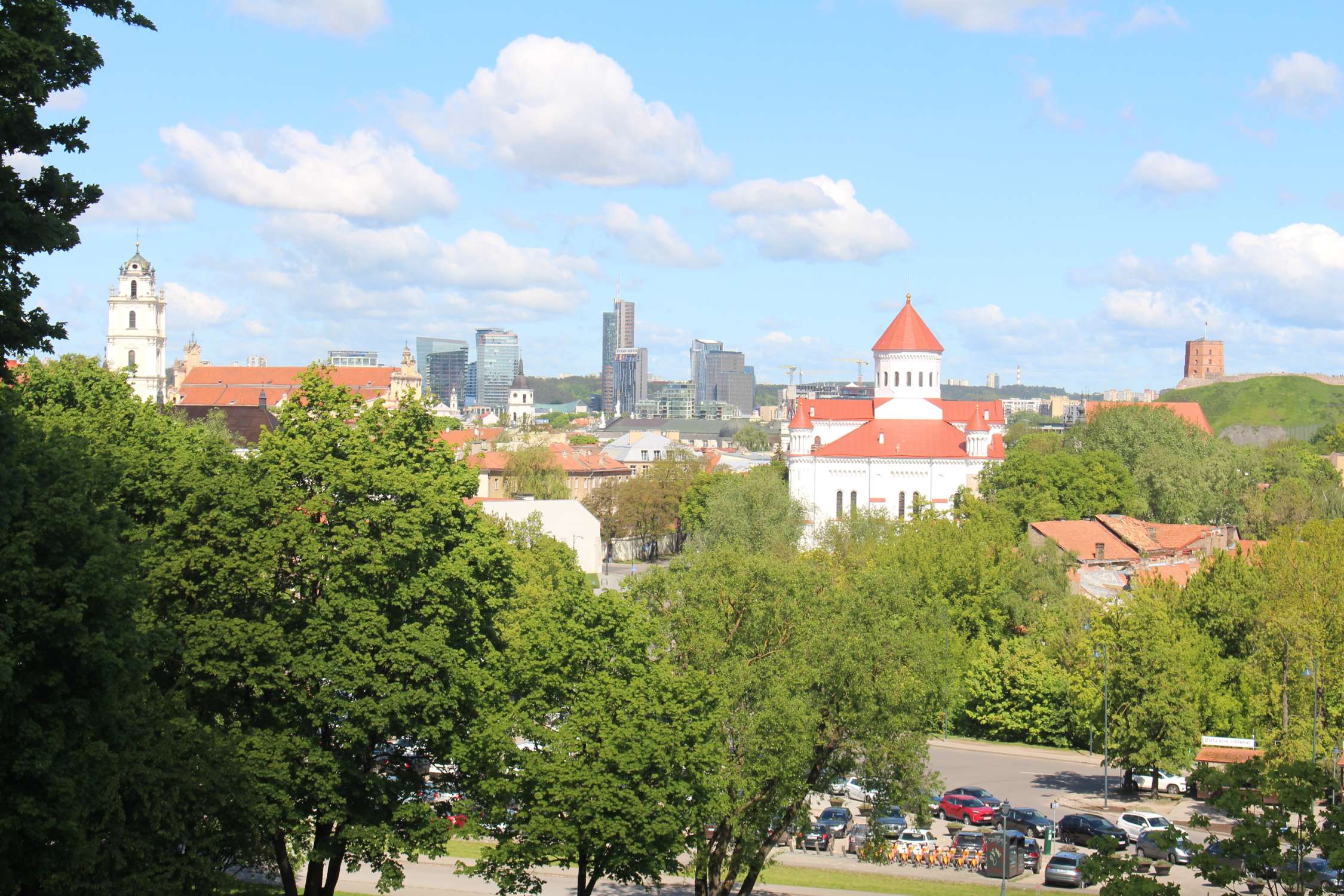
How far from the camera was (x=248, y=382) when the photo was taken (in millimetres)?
174250

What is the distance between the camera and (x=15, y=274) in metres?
16.1

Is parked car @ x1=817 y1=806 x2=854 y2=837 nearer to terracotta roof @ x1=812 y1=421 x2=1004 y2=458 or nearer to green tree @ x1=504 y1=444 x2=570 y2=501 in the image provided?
terracotta roof @ x1=812 y1=421 x2=1004 y2=458

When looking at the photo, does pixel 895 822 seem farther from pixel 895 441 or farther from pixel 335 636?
pixel 895 441

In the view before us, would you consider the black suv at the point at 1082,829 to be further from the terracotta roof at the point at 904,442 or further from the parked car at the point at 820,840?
the terracotta roof at the point at 904,442

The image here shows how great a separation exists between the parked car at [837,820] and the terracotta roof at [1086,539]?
3906 cm

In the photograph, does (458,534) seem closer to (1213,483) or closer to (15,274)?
(15,274)

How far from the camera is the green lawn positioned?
33.7 metres

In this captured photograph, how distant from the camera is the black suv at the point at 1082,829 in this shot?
37.9 meters

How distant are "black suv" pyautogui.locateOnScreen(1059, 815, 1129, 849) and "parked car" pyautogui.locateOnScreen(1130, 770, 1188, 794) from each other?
824 centimetres

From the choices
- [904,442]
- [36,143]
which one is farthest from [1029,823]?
[904,442]

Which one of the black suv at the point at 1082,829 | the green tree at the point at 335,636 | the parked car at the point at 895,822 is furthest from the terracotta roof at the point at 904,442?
the green tree at the point at 335,636

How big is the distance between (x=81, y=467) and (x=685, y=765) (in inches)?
445

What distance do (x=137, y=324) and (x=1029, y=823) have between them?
130 metres

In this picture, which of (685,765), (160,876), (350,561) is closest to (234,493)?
(350,561)
